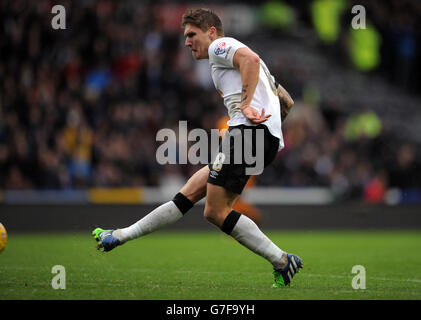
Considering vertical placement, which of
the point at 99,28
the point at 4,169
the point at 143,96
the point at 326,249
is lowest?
the point at 326,249

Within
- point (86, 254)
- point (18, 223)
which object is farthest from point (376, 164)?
point (86, 254)

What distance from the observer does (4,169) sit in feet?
47.2

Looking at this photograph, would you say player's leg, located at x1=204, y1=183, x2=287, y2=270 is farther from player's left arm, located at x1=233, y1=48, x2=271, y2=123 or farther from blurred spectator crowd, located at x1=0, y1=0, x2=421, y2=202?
blurred spectator crowd, located at x1=0, y1=0, x2=421, y2=202

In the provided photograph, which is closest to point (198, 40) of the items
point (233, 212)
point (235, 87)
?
point (235, 87)

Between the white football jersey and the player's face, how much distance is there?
195 millimetres

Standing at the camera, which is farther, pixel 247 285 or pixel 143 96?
pixel 143 96

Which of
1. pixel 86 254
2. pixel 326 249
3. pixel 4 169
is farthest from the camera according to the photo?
pixel 4 169

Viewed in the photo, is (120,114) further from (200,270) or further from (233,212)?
(233,212)

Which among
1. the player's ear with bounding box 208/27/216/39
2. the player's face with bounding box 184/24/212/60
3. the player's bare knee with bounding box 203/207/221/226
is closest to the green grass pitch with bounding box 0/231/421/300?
the player's bare knee with bounding box 203/207/221/226

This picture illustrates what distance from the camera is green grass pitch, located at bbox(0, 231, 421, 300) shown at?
6062 millimetres

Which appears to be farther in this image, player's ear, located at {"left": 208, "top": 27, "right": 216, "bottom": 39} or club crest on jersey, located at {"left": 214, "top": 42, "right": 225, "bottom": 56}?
player's ear, located at {"left": 208, "top": 27, "right": 216, "bottom": 39}

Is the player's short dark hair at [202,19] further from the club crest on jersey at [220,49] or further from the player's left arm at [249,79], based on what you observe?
the player's left arm at [249,79]
